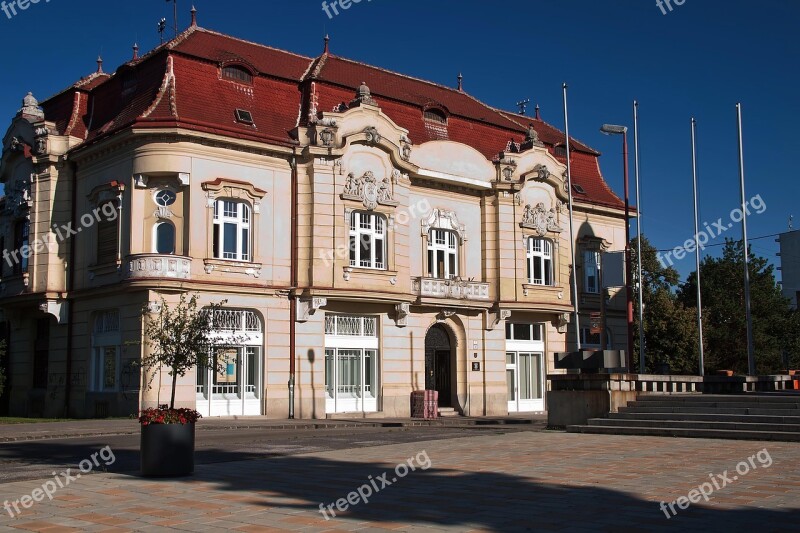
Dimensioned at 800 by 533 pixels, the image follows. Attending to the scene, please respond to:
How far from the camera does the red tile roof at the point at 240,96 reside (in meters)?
31.1

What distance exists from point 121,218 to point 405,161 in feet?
36.1

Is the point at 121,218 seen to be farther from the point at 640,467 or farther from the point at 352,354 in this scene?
the point at 640,467

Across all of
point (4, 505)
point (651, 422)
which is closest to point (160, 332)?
point (4, 505)

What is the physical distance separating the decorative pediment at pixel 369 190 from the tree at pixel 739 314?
2292 cm

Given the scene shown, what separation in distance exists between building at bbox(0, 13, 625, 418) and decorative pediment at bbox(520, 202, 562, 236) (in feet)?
0.46

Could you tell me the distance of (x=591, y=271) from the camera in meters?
42.6

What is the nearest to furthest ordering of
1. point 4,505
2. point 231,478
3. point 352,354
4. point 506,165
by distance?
point 4,505 → point 231,478 → point 352,354 → point 506,165

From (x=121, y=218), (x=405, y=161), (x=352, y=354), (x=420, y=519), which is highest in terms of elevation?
(x=405, y=161)

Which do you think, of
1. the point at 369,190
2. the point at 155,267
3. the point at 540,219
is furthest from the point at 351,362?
the point at 540,219

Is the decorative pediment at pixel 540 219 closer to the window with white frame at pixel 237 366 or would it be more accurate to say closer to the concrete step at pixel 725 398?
the window with white frame at pixel 237 366

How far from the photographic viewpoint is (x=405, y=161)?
34688mm

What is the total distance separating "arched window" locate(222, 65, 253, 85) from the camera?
108 ft

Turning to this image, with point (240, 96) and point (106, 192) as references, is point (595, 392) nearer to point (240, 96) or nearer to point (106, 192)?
point (240, 96)

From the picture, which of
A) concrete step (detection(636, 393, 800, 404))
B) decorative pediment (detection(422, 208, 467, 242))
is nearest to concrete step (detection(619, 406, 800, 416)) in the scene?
concrete step (detection(636, 393, 800, 404))
